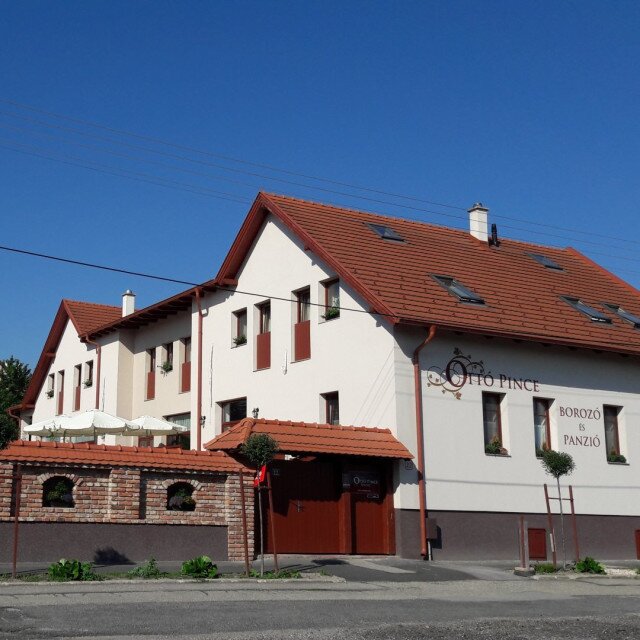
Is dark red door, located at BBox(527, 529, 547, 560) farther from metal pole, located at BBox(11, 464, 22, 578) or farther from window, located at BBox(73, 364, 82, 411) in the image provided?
window, located at BBox(73, 364, 82, 411)

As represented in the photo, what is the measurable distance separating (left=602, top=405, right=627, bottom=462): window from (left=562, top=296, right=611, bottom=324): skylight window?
246 centimetres

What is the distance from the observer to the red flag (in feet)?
59.8

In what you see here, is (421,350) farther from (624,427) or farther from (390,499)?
(624,427)

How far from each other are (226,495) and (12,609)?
309 inches

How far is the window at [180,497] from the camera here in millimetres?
18875

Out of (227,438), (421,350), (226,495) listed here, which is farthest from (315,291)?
(226,495)

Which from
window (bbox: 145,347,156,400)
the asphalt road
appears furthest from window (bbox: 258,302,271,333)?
the asphalt road

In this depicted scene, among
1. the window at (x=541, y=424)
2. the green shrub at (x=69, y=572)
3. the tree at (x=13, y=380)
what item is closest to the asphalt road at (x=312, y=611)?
the green shrub at (x=69, y=572)

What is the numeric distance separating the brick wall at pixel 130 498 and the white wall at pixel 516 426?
4.40m

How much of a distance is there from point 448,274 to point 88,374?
17511 millimetres

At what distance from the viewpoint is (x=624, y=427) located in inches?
1027

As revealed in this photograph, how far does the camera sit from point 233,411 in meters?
28.4

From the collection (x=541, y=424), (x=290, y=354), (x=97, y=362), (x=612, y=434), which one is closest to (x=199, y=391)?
(x=290, y=354)

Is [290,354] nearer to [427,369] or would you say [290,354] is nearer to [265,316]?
[265,316]
